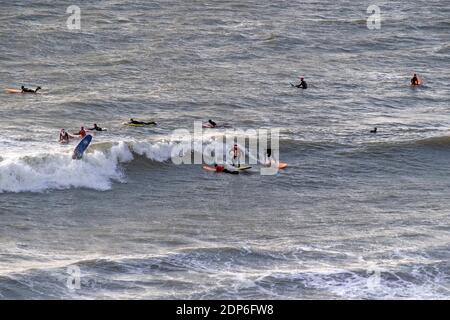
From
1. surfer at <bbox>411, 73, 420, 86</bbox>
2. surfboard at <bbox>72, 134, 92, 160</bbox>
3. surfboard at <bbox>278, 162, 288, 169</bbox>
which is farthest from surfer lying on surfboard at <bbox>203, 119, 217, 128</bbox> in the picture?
surfer at <bbox>411, 73, 420, 86</bbox>

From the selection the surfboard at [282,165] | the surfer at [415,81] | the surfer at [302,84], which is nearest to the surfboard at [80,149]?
the surfboard at [282,165]

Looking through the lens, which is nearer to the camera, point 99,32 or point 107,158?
point 107,158

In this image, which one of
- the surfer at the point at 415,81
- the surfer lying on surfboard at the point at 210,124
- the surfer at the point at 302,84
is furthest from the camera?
the surfer at the point at 415,81

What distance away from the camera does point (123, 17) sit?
194 feet

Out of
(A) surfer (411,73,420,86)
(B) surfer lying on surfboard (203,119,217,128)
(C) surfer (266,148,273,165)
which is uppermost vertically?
(A) surfer (411,73,420,86)

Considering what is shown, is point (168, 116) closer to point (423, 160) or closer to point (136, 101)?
point (136, 101)

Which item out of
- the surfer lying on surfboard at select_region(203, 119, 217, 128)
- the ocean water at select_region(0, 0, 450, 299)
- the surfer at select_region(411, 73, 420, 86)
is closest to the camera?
the ocean water at select_region(0, 0, 450, 299)

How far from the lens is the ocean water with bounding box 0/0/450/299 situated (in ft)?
84.5

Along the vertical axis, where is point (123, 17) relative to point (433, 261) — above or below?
above

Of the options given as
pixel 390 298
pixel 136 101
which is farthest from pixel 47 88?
pixel 390 298

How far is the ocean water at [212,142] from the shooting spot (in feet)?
84.5

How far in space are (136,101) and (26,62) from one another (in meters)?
8.63

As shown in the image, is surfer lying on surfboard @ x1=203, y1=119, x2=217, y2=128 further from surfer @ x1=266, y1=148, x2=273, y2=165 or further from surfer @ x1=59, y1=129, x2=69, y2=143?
surfer @ x1=59, y1=129, x2=69, y2=143

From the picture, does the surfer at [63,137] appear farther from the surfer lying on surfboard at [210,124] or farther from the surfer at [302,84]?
the surfer at [302,84]
